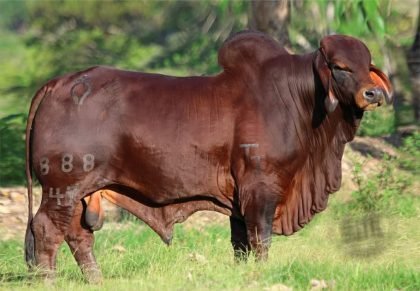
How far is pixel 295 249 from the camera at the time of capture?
8.09m

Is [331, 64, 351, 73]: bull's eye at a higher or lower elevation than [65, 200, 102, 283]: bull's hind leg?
higher

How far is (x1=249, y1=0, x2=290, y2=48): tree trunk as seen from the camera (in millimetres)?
11578

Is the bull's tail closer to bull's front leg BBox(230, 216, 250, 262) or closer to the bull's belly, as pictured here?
the bull's belly

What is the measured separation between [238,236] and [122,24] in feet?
89.7

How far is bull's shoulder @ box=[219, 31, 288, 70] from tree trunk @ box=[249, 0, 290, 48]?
4.40 meters

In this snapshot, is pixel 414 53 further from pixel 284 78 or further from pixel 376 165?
pixel 284 78

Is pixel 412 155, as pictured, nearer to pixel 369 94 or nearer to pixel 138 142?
pixel 369 94

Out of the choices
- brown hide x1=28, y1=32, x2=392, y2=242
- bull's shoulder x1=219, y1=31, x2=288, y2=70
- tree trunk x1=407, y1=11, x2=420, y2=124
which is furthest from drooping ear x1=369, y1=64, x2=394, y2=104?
tree trunk x1=407, y1=11, x2=420, y2=124

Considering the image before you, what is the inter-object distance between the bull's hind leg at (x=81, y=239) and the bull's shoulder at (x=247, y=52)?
4.09 feet

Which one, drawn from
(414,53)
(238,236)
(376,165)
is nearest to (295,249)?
(238,236)

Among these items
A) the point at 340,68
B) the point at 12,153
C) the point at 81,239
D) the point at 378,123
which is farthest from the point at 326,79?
the point at 378,123

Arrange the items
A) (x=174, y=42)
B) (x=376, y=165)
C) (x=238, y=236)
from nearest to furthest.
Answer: (x=238, y=236)
(x=376, y=165)
(x=174, y=42)

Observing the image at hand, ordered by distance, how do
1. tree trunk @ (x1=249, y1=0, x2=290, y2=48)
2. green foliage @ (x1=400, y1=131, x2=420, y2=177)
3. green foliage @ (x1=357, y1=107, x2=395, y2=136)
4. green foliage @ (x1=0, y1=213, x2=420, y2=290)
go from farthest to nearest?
green foliage @ (x1=357, y1=107, x2=395, y2=136), tree trunk @ (x1=249, y1=0, x2=290, y2=48), green foliage @ (x1=400, y1=131, x2=420, y2=177), green foliage @ (x1=0, y1=213, x2=420, y2=290)

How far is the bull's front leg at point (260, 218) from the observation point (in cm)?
685
